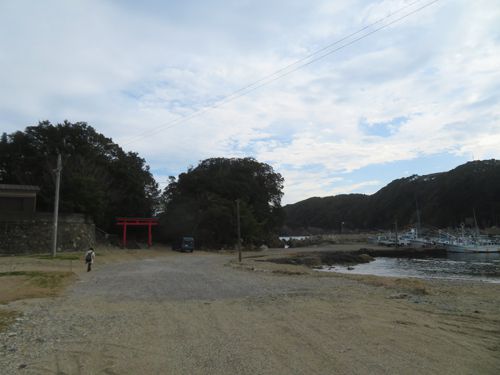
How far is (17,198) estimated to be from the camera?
38344 mm

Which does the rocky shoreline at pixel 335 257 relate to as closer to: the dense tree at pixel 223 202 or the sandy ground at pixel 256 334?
the dense tree at pixel 223 202

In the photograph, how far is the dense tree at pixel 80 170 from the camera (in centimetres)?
4275

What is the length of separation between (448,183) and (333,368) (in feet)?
478

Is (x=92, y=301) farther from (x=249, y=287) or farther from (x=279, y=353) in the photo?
(x=279, y=353)

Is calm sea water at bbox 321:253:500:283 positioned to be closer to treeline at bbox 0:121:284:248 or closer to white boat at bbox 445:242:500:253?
treeline at bbox 0:121:284:248

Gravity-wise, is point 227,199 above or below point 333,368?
above

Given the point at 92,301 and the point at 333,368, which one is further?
the point at 92,301

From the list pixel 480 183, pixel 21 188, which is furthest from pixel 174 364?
pixel 480 183

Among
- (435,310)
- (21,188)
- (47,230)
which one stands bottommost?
(435,310)

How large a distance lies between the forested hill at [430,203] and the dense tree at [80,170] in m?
78.9

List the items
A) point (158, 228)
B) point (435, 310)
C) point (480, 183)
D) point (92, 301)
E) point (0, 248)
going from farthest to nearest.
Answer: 1. point (480, 183)
2. point (158, 228)
3. point (0, 248)
4. point (92, 301)
5. point (435, 310)

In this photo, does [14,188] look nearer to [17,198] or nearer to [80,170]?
[17,198]

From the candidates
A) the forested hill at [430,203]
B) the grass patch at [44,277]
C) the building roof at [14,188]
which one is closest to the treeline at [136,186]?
the building roof at [14,188]

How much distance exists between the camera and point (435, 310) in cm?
1062
